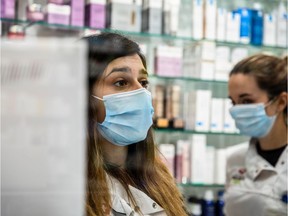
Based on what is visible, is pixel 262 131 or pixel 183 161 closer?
pixel 262 131

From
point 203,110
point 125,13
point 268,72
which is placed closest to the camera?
point 268,72

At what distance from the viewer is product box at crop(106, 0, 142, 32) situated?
189 cm

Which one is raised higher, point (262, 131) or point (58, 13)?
point (58, 13)

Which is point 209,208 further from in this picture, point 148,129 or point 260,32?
point 148,129

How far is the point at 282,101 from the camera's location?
5.39 ft

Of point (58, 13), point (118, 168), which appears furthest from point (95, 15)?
point (118, 168)

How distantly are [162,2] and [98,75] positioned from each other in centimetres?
125

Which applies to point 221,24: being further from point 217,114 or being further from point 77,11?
point 77,11

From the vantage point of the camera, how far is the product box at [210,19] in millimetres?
2266

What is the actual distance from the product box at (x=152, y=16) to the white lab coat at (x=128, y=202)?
1.06 metres

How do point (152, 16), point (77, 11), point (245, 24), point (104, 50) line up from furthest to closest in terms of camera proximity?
1. point (245, 24)
2. point (152, 16)
3. point (77, 11)
4. point (104, 50)

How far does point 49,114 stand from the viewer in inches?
29.7

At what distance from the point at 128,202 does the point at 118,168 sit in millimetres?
65

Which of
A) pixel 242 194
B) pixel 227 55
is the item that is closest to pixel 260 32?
pixel 227 55
